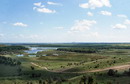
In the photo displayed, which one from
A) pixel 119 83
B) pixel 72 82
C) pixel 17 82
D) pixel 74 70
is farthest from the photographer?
pixel 74 70

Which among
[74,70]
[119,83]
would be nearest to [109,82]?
[119,83]

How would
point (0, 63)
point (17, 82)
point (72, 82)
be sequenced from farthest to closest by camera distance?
point (0, 63) < point (17, 82) < point (72, 82)

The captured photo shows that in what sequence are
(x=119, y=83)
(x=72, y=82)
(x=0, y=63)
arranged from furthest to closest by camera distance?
(x=0, y=63) → (x=72, y=82) → (x=119, y=83)

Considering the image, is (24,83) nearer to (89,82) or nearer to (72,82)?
(72,82)

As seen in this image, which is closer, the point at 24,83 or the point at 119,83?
the point at 119,83

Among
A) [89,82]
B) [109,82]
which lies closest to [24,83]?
[89,82]

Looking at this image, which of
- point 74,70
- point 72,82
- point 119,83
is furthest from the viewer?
point 74,70

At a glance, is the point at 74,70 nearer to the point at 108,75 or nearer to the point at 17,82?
the point at 108,75

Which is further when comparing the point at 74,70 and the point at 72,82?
the point at 74,70
